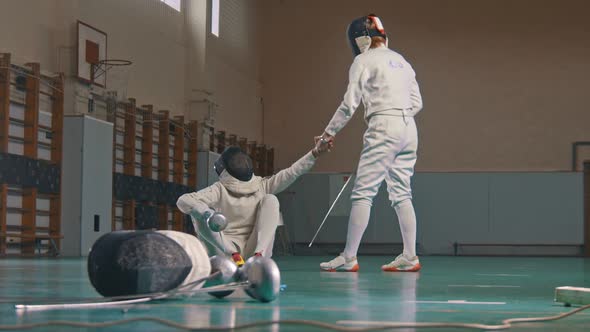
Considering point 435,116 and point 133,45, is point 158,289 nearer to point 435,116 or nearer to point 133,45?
point 133,45

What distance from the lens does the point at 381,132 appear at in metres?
7.00

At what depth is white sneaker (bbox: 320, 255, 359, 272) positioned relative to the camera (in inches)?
278

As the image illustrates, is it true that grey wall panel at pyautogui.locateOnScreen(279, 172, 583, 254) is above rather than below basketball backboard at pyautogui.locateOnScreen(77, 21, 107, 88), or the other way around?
below

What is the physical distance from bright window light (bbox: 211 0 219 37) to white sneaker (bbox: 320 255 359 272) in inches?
483

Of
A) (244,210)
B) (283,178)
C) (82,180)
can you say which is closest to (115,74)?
(82,180)

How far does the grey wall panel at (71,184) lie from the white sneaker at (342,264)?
6.97 metres

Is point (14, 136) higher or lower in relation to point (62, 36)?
lower

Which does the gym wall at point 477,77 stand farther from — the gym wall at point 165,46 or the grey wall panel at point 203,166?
the grey wall panel at point 203,166

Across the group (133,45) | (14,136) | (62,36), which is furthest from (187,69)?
(14,136)

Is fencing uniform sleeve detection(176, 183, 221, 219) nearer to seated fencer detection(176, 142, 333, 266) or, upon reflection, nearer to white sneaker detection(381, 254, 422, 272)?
seated fencer detection(176, 142, 333, 266)

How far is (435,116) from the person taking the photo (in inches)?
828

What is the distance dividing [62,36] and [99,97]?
1.44m

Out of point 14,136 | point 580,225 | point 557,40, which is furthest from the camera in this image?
point 557,40

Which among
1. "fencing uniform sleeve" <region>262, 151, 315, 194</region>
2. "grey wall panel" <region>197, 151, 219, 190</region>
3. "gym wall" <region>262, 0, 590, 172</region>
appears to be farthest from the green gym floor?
"gym wall" <region>262, 0, 590, 172</region>
